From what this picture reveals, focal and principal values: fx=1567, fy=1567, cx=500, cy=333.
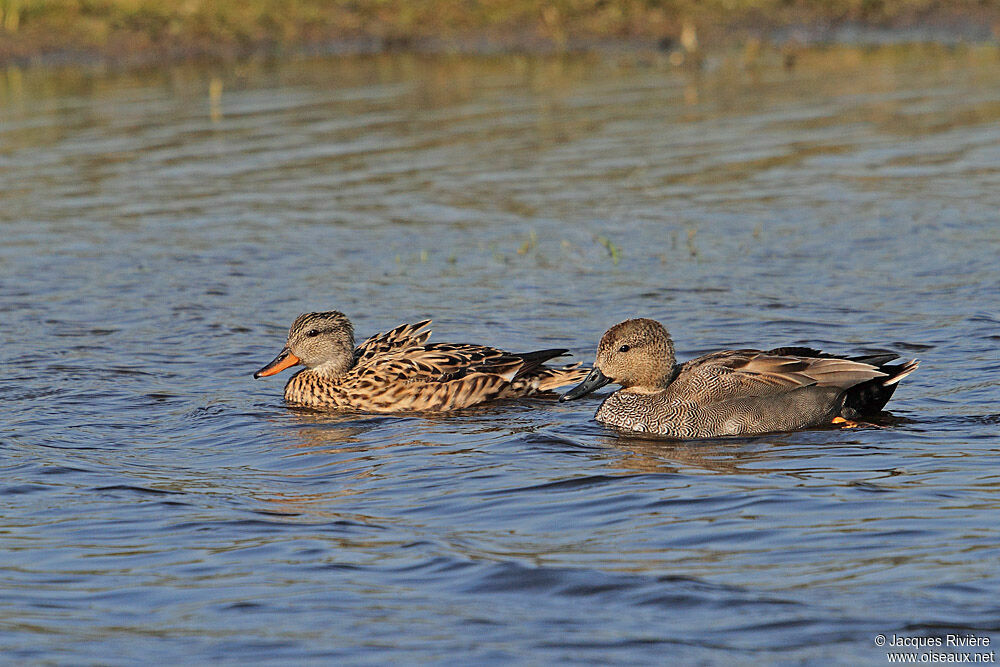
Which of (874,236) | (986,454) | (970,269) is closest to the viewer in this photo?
(986,454)

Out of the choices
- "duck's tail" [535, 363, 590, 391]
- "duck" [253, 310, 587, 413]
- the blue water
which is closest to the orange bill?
"duck" [253, 310, 587, 413]

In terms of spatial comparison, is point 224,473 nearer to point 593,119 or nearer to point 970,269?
point 970,269

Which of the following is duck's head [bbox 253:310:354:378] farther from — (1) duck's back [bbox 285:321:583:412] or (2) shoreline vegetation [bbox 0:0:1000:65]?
(2) shoreline vegetation [bbox 0:0:1000:65]

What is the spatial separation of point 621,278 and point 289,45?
1613 centimetres

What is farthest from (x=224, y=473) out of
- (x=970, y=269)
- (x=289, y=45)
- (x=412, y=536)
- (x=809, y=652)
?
(x=289, y=45)

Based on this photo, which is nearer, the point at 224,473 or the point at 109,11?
the point at 224,473

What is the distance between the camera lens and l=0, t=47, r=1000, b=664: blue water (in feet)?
19.4

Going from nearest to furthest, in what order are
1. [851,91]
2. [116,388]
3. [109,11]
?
1. [116,388]
2. [851,91]
3. [109,11]

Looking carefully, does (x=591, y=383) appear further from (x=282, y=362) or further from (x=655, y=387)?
(x=282, y=362)

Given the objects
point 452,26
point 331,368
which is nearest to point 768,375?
point 331,368

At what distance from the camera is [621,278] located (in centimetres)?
1269

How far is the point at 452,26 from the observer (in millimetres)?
27547

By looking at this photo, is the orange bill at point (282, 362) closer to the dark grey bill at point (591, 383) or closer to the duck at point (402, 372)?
the duck at point (402, 372)

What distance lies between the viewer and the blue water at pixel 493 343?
5914 mm
